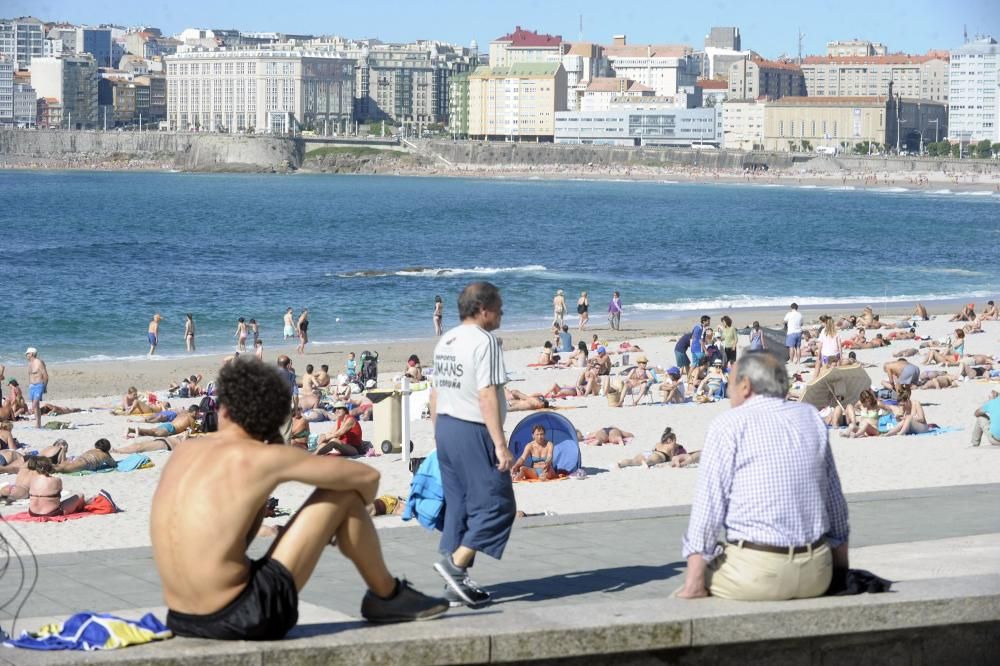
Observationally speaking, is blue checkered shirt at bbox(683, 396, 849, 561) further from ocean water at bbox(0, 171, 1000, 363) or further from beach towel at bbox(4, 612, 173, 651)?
ocean water at bbox(0, 171, 1000, 363)

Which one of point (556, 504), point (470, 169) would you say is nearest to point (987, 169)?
point (470, 169)

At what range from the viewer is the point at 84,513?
10.3 m

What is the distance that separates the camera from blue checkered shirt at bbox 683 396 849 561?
14.3ft

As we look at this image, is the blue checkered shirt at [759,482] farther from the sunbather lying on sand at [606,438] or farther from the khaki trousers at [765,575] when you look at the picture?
the sunbather lying on sand at [606,438]

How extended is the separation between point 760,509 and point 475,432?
1516mm

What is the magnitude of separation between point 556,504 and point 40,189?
417 feet

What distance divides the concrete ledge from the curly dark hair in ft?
1.95

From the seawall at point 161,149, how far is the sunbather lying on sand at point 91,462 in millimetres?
168103

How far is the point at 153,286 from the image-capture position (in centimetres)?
4331

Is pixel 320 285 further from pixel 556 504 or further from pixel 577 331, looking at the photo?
pixel 556 504

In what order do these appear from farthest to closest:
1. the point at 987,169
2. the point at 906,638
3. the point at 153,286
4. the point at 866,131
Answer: the point at 866,131 < the point at 987,169 < the point at 153,286 < the point at 906,638

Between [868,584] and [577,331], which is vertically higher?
[868,584]

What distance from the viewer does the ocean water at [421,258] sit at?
35.1m

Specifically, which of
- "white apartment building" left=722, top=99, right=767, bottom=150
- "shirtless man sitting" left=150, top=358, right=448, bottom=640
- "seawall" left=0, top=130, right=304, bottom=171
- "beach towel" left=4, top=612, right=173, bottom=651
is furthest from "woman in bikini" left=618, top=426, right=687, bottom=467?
"white apartment building" left=722, top=99, right=767, bottom=150
